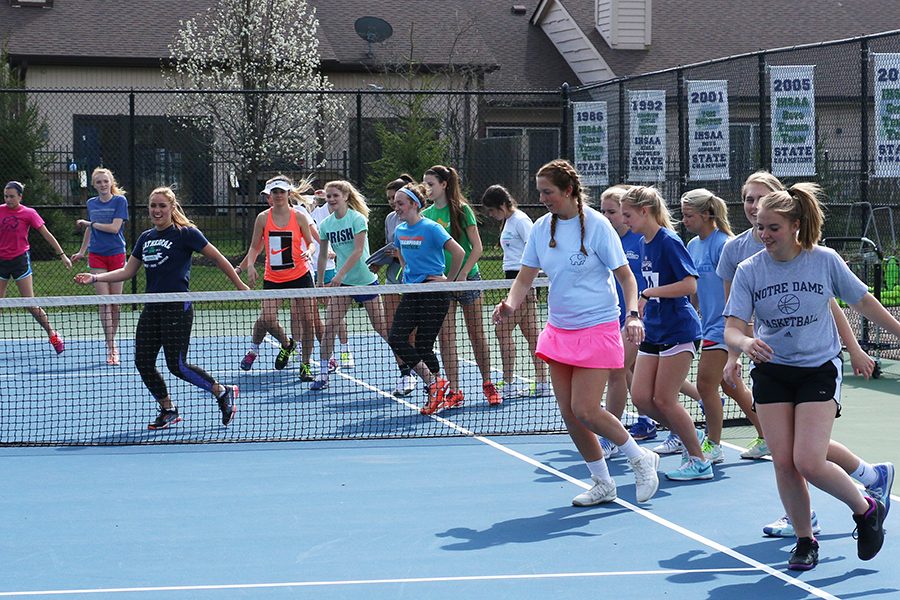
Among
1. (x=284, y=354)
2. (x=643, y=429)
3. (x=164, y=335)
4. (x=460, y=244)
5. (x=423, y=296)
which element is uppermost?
(x=460, y=244)

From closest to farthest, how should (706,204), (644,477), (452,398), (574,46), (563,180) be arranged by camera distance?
(563,180) → (644,477) → (706,204) → (452,398) → (574,46)

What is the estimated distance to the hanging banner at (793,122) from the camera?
12.7 metres

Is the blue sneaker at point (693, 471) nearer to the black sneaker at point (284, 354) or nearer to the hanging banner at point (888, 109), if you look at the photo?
the hanging banner at point (888, 109)

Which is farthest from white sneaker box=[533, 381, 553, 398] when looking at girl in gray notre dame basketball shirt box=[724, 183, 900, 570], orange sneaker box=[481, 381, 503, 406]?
girl in gray notre dame basketball shirt box=[724, 183, 900, 570]

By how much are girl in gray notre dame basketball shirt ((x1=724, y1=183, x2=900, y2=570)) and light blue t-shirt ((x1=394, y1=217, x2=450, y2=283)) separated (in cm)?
477

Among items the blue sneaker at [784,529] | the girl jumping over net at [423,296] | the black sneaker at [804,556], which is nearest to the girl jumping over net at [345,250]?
the girl jumping over net at [423,296]

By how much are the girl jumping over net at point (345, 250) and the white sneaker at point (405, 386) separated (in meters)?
0.43

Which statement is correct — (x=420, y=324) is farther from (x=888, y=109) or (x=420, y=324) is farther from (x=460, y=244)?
(x=888, y=109)

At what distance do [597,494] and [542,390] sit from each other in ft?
13.5

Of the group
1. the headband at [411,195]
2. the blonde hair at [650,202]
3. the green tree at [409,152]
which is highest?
the green tree at [409,152]

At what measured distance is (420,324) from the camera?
10.6 meters

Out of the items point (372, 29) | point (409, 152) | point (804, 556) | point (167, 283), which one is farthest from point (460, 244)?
point (372, 29)

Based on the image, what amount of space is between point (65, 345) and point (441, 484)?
8879 millimetres

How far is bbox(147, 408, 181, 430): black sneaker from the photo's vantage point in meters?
9.97
